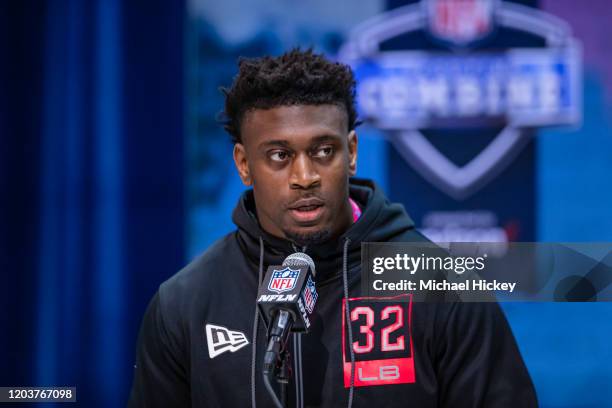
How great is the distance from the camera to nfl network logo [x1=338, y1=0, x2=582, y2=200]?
3094mm

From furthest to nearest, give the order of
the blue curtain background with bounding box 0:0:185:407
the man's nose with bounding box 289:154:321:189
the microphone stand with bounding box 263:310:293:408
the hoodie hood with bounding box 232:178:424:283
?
the blue curtain background with bounding box 0:0:185:407 → the hoodie hood with bounding box 232:178:424:283 → the man's nose with bounding box 289:154:321:189 → the microphone stand with bounding box 263:310:293:408

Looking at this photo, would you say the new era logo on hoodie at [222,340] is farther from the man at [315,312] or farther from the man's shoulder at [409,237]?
the man's shoulder at [409,237]

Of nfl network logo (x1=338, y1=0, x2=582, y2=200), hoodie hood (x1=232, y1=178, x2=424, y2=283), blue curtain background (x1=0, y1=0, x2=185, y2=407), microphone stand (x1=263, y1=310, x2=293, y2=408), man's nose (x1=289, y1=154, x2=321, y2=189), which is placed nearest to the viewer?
microphone stand (x1=263, y1=310, x2=293, y2=408)

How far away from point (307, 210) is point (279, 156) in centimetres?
14

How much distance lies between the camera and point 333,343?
1748 millimetres

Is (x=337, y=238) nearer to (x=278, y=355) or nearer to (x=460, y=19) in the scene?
(x=278, y=355)

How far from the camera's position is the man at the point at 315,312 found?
5.58 ft

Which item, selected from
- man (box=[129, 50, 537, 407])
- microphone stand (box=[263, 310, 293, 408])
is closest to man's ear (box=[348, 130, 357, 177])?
man (box=[129, 50, 537, 407])

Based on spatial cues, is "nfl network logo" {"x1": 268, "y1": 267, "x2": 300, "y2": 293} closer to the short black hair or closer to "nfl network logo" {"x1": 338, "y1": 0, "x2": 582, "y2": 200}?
the short black hair

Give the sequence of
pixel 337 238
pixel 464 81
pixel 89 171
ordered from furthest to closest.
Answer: pixel 89 171
pixel 464 81
pixel 337 238

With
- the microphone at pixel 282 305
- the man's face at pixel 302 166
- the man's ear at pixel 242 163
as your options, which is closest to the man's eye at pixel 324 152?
the man's face at pixel 302 166

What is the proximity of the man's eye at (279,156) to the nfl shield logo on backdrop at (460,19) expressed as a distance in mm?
1623

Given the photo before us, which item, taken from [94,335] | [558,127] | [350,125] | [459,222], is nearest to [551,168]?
[558,127]

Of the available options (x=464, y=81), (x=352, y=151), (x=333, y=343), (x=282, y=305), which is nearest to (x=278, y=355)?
(x=282, y=305)
